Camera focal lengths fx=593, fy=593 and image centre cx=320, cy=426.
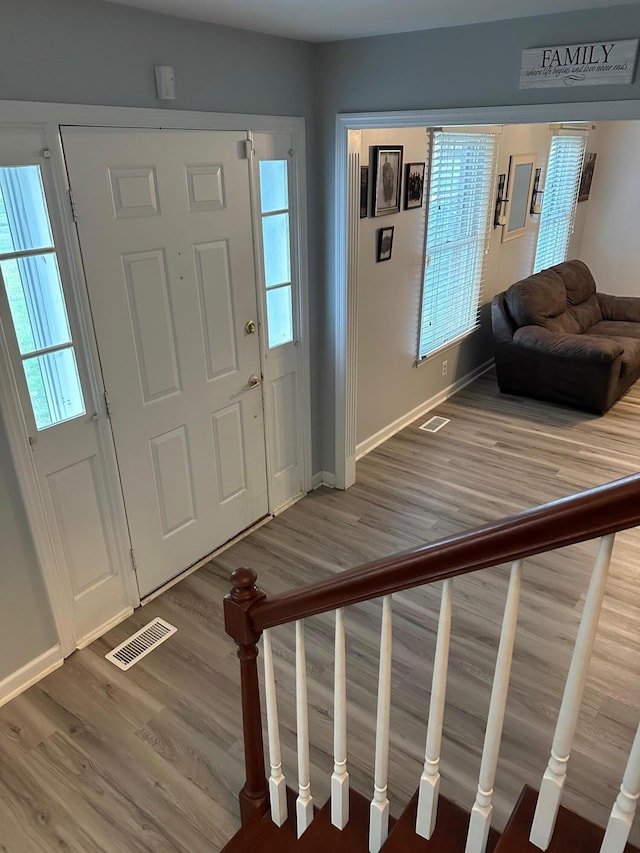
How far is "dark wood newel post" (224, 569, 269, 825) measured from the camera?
4.92 feet

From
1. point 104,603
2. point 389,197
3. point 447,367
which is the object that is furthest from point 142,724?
point 447,367

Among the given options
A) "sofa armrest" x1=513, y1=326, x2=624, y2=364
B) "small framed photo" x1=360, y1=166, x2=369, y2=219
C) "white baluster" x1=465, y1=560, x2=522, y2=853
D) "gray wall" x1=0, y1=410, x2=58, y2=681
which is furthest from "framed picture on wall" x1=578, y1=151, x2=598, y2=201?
"white baluster" x1=465, y1=560, x2=522, y2=853

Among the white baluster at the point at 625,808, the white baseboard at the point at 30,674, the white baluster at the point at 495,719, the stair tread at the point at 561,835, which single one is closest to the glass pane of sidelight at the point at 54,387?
the white baseboard at the point at 30,674

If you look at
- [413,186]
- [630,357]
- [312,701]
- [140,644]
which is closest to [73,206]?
[140,644]

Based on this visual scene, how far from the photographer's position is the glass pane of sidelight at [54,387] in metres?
2.28

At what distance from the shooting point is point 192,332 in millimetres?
2859

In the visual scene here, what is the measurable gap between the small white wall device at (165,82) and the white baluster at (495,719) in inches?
92.6

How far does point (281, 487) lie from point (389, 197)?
203 cm

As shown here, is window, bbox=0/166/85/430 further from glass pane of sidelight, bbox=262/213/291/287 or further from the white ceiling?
glass pane of sidelight, bbox=262/213/291/287

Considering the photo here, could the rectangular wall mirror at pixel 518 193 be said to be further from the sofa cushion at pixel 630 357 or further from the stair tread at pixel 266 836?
the stair tread at pixel 266 836

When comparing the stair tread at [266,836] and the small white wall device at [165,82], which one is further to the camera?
the small white wall device at [165,82]

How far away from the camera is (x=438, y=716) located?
119 centimetres

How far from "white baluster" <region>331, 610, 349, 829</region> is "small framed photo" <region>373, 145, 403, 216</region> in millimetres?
3130

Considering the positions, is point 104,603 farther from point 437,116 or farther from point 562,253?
point 562,253
